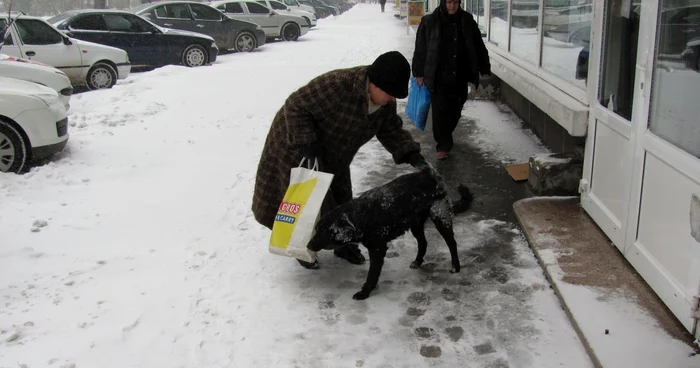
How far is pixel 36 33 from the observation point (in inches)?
426

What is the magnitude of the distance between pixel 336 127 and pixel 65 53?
9.16m

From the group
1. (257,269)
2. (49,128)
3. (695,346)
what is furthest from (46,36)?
(695,346)

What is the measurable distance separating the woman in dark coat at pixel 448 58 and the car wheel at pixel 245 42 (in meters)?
12.6

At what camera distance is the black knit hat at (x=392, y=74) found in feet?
11.0

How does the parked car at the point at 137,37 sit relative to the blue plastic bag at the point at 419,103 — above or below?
above

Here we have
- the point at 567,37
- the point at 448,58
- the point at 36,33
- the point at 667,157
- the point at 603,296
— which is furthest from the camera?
the point at 36,33

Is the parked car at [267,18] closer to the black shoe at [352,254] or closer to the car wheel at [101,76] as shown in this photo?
the car wheel at [101,76]

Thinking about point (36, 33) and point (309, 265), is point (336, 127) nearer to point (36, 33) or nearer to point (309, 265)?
point (309, 265)

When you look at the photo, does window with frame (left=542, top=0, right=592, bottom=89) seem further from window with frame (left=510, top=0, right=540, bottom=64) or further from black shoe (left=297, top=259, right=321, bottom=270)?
black shoe (left=297, top=259, right=321, bottom=270)

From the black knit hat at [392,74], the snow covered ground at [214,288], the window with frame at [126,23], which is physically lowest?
the snow covered ground at [214,288]

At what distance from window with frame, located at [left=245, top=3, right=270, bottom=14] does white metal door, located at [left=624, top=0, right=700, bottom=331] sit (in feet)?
62.0

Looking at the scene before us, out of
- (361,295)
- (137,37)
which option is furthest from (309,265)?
(137,37)

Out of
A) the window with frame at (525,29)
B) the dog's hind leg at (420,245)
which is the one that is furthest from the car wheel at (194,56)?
the dog's hind leg at (420,245)

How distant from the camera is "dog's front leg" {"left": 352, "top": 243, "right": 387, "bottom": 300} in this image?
3.65 metres
